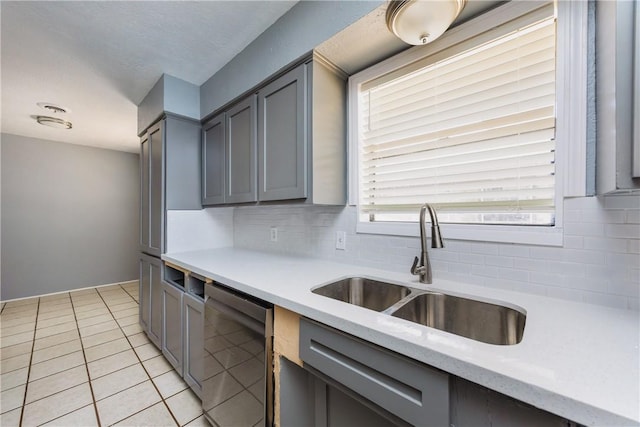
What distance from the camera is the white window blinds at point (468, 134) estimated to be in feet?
3.41

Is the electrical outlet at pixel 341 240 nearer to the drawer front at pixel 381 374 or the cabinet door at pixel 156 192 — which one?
the drawer front at pixel 381 374

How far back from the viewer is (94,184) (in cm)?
416

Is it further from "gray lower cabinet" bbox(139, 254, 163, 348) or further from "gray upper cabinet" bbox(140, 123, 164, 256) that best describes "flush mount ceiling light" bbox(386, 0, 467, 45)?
"gray lower cabinet" bbox(139, 254, 163, 348)

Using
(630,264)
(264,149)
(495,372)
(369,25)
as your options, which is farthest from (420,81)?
(495,372)

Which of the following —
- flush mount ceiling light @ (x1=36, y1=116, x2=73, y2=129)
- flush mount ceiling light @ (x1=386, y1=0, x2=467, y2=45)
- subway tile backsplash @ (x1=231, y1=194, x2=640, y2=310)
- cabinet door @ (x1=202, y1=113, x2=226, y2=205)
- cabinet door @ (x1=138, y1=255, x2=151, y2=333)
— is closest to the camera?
subway tile backsplash @ (x1=231, y1=194, x2=640, y2=310)

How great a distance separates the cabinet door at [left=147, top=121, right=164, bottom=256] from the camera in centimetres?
217

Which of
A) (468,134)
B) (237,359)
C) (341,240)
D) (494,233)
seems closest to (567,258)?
(494,233)

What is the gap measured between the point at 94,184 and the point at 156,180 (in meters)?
2.91

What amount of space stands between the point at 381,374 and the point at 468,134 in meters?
1.10

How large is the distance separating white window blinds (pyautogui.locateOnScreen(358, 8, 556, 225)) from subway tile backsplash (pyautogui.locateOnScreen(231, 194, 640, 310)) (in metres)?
0.12

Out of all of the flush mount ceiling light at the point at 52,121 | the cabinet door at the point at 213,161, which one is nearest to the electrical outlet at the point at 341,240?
the cabinet door at the point at 213,161

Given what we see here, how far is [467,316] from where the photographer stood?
1.03 meters

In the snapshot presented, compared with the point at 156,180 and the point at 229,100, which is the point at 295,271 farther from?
the point at 156,180

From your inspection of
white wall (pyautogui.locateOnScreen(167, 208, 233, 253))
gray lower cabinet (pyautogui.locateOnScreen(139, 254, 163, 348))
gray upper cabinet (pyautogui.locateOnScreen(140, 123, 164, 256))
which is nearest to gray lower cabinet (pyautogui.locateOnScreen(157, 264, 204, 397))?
gray lower cabinet (pyautogui.locateOnScreen(139, 254, 163, 348))
